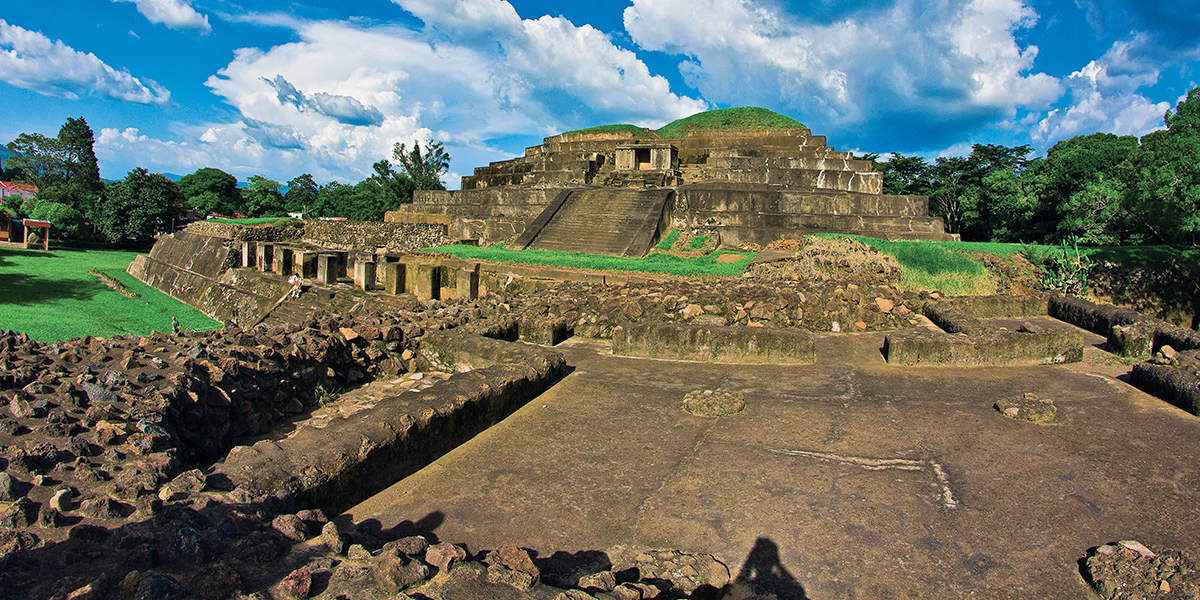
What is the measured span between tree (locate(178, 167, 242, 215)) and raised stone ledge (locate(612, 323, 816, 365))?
6438 centimetres

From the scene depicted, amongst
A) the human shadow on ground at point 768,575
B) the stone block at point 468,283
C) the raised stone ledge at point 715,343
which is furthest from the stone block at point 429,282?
the human shadow on ground at point 768,575

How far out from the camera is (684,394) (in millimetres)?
4957

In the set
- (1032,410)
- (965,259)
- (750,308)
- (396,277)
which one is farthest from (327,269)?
(1032,410)

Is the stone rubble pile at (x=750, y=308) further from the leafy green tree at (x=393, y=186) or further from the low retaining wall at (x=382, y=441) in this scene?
the leafy green tree at (x=393, y=186)

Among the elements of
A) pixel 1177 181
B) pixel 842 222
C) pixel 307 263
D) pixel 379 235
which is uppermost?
pixel 1177 181

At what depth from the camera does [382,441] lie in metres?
3.40

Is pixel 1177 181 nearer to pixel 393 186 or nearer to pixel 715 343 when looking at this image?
pixel 715 343

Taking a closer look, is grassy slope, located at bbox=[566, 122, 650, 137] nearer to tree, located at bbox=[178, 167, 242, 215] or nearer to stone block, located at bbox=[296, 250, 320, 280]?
stone block, located at bbox=[296, 250, 320, 280]

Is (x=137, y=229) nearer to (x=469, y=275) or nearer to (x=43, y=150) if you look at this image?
(x=43, y=150)

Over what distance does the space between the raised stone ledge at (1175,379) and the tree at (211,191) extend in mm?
67748

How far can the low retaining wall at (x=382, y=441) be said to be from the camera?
2.95 metres

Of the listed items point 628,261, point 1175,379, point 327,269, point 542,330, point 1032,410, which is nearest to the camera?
point 1032,410

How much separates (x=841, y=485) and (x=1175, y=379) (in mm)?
3229

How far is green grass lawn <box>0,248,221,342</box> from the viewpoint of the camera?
1231 centimetres
